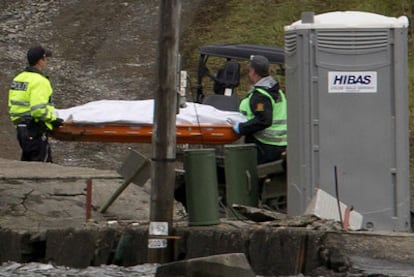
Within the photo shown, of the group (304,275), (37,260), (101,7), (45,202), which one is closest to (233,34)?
(101,7)

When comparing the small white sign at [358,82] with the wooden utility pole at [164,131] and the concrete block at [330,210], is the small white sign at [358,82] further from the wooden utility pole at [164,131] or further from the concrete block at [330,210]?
the wooden utility pole at [164,131]

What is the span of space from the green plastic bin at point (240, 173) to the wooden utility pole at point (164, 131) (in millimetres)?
1680

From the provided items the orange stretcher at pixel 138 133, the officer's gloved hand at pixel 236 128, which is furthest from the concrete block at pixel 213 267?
the orange stretcher at pixel 138 133

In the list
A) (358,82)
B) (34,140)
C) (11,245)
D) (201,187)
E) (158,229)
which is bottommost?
(11,245)

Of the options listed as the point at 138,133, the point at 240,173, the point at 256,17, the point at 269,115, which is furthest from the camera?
the point at 256,17

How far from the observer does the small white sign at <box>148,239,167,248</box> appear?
40.1 feet

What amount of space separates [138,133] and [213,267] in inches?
188

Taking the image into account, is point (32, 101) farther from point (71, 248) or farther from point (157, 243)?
point (157, 243)

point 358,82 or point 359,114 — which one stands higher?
point 358,82

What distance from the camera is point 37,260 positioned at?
13727mm

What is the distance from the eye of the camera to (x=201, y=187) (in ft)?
41.4

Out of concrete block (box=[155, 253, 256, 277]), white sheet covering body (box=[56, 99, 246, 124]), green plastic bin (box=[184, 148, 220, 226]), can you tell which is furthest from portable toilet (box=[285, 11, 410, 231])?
concrete block (box=[155, 253, 256, 277])

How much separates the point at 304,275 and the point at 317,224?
0.56m

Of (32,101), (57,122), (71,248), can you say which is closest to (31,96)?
(32,101)
